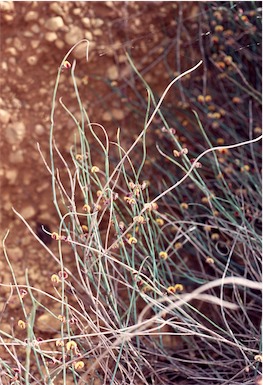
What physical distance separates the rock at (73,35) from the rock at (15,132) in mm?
245

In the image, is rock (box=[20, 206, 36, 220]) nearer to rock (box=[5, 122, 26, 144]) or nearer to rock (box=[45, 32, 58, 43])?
rock (box=[5, 122, 26, 144])

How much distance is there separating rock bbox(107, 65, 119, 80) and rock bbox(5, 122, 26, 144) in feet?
0.88

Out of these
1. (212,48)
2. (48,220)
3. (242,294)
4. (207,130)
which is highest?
(212,48)

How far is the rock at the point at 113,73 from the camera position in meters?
1.85

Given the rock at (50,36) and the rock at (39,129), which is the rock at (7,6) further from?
the rock at (39,129)

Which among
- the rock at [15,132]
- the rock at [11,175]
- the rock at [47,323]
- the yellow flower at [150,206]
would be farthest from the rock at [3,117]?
the yellow flower at [150,206]

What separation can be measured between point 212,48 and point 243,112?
0.19 metres

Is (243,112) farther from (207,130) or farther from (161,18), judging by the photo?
(161,18)

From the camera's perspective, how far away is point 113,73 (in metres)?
1.86

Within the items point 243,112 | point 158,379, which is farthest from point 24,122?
point 158,379

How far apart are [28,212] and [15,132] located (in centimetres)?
20

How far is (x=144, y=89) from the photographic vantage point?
187 centimetres

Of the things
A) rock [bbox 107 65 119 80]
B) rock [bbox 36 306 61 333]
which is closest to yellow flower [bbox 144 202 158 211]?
rock [bbox 36 306 61 333]

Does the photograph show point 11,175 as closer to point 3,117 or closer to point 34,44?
point 3,117
